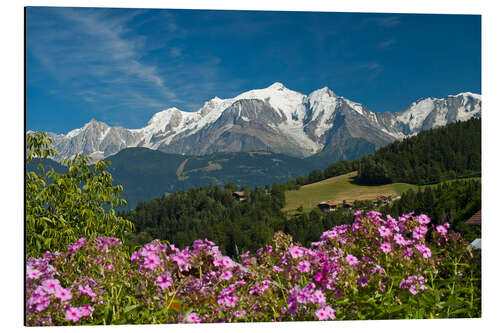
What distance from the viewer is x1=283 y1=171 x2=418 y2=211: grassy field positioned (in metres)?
6.98

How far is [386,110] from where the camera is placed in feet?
20.7

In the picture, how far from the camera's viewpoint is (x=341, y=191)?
8.59 meters

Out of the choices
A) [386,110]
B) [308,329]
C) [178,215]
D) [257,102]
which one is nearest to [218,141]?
[257,102]

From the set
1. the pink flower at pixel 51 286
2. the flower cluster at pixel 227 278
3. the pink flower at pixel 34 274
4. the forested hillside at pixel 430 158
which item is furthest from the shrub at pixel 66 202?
the forested hillside at pixel 430 158

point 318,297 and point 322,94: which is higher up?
point 322,94

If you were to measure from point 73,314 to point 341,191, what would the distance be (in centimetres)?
646

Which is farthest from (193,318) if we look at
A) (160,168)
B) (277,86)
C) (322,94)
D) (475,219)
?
(160,168)

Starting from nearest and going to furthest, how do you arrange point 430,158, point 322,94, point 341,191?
point 322,94 < point 430,158 < point 341,191

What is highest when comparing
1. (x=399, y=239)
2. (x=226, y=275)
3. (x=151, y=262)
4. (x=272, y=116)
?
(x=272, y=116)

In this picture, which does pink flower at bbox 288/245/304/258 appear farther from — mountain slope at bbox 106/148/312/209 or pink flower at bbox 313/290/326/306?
mountain slope at bbox 106/148/312/209

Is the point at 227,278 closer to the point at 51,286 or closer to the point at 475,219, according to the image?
the point at 51,286

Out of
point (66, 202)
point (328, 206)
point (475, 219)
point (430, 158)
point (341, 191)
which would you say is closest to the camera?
point (66, 202)

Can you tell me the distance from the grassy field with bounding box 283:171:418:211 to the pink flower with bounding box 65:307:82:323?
5186mm

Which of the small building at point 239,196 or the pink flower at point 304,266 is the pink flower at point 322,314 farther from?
the small building at point 239,196
